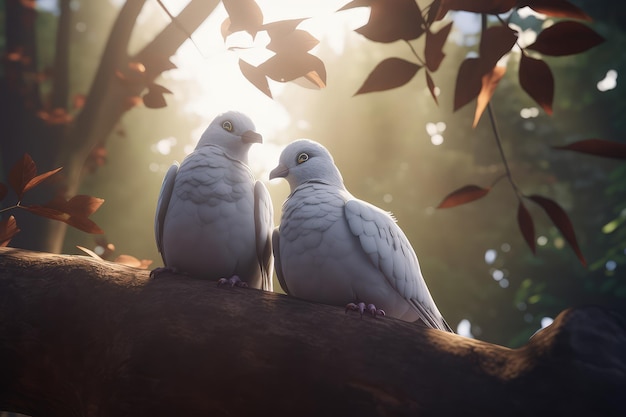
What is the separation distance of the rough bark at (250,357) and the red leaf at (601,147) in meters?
0.55

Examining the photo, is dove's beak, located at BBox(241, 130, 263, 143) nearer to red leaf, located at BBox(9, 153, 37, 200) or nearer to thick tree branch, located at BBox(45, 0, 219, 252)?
red leaf, located at BBox(9, 153, 37, 200)

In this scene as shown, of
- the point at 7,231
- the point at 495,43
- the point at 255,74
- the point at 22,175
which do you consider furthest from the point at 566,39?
the point at 7,231

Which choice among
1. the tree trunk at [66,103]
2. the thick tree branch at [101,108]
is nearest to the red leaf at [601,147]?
the tree trunk at [66,103]

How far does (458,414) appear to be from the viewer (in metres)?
1.60

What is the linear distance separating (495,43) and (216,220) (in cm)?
154

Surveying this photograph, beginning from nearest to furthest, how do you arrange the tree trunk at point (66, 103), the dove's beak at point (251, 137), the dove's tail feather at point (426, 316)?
1. the dove's tail feather at point (426, 316)
2. the dove's beak at point (251, 137)
3. the tree trunk at point (66, 103)

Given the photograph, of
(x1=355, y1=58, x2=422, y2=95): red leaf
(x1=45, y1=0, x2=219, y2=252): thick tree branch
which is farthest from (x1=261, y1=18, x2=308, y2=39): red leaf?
(x1=45, y1=0, x2=219, y2=252): thick tree branch

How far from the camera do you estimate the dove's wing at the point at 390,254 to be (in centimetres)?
241

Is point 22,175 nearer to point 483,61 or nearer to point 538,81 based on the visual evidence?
point 483,61

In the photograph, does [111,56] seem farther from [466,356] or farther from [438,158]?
[438,158]

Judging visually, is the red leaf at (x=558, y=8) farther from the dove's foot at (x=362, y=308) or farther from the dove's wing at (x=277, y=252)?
the dove's wing at (x=277, y=252)

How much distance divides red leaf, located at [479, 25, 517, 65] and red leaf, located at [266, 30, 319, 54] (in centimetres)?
51

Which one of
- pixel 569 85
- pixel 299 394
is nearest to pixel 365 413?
pixel 299 394

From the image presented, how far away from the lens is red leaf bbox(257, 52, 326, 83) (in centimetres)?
161
